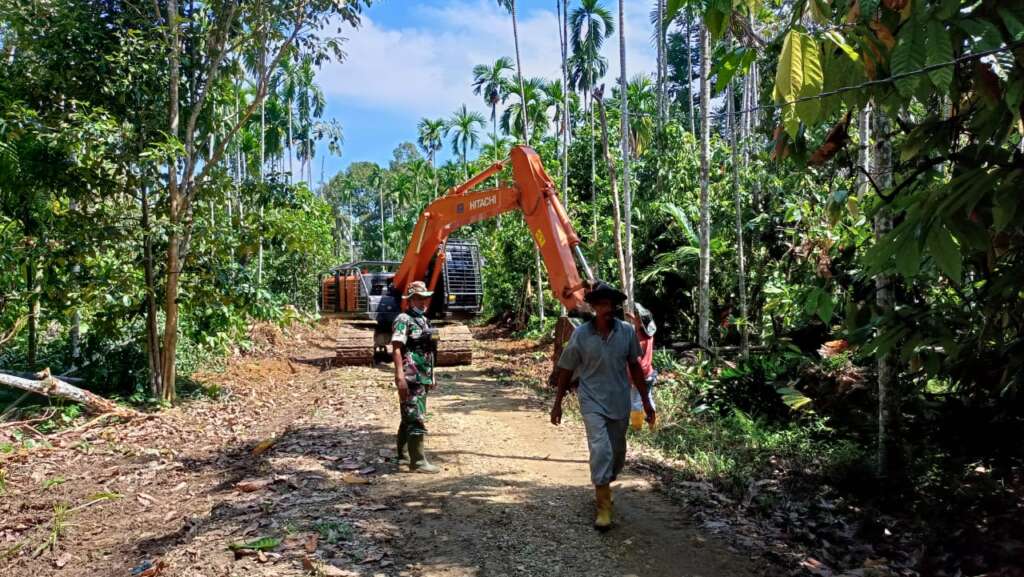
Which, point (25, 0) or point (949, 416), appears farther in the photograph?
point (25, 0)

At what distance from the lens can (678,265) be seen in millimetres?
14117

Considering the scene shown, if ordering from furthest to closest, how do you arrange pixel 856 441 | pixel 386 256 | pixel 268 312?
pixel 386 256 < pixel 268 312 < pixel 856 441

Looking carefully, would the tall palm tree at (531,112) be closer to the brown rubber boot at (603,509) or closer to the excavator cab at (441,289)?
the excavator cab at (441,289)

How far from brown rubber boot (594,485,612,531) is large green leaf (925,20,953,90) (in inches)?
148

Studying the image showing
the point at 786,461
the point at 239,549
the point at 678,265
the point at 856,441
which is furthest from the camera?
the point at 678,265

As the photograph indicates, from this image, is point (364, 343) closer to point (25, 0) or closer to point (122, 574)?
point (25, 0)

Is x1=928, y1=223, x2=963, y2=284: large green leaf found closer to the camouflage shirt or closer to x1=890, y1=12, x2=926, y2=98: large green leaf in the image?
x1=890, y1=12, x2=926, y2=98: large green leaf

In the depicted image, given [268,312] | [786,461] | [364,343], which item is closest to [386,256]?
[364,343]

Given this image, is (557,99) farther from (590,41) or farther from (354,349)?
(354,349)

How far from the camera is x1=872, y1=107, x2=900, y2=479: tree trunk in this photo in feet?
18.0

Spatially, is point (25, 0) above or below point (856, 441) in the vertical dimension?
above

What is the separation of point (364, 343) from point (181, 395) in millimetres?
4097

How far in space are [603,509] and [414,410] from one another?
7.58ft

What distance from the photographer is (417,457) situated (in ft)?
22.1
